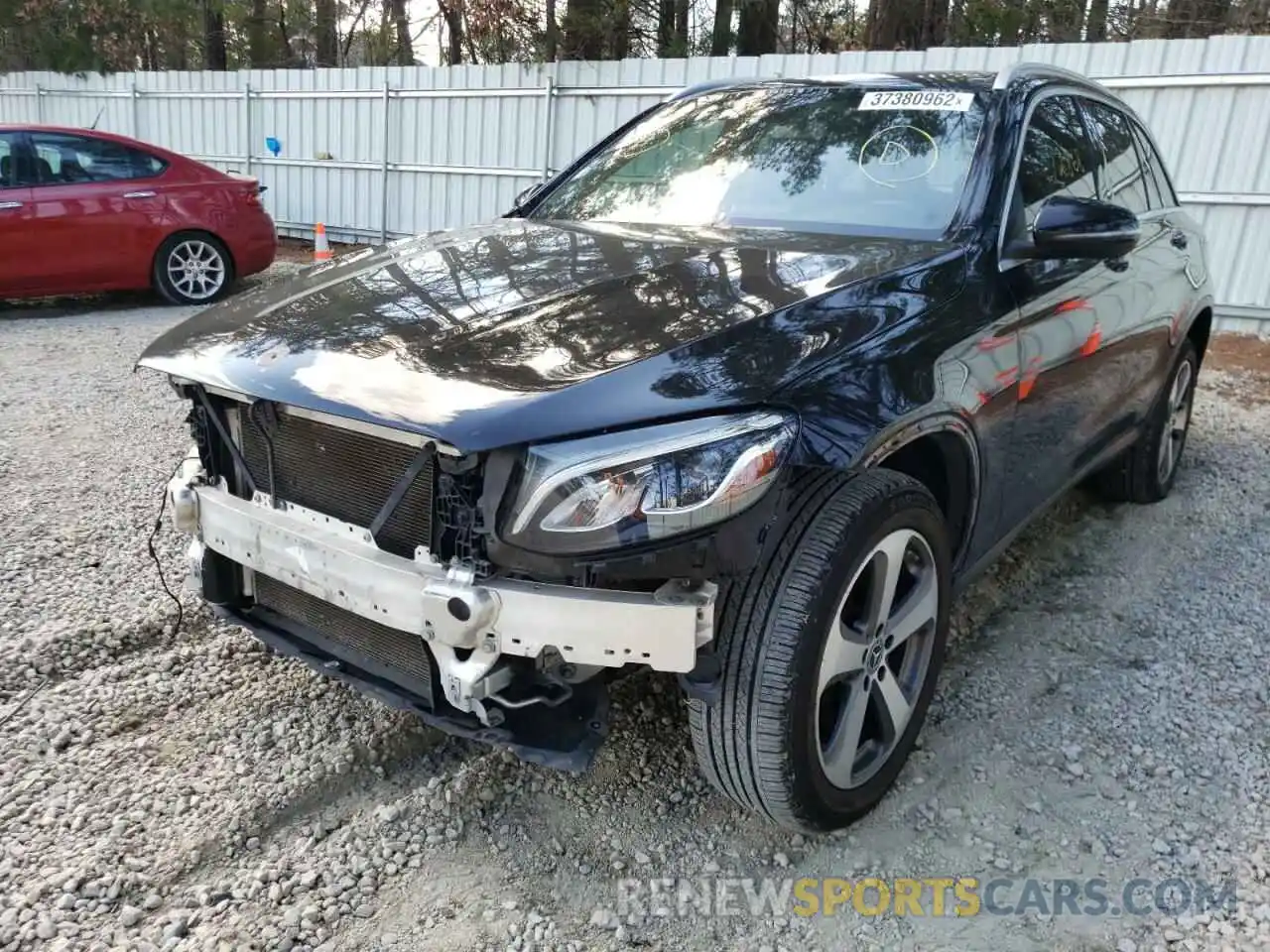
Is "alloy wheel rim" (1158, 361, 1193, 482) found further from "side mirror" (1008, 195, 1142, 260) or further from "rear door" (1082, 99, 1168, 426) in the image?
"side mirror" (1008, 195, 1142, 260)

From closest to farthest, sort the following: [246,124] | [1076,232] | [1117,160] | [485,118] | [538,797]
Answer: [538,797], [1076,232], [1117,160], [485,118], [246,124]

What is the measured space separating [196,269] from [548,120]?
4.15 metres

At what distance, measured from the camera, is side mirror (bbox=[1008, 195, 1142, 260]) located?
2777 millimetres

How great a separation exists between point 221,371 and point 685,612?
1.19 metres

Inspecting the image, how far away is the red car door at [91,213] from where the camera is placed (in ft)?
27.4

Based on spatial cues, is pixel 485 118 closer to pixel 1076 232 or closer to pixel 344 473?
pixel 1076 232

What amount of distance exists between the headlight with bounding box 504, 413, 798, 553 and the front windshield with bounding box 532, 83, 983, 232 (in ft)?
4.48

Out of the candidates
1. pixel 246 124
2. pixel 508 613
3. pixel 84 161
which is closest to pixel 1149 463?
pixel 508 613

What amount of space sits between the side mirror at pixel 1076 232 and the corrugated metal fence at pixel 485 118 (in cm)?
631

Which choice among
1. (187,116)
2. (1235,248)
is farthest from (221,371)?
(187,116)

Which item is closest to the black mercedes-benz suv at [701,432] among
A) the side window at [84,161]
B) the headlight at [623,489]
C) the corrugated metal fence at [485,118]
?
the headlight at [623,489]

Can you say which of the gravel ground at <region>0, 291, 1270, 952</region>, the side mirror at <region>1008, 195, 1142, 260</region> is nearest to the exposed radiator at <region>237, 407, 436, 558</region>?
the gravel ground at <region>0, 291, 1270, 952</region>

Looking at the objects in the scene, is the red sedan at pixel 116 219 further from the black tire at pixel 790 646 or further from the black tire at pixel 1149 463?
the black tire at pixel 790 646

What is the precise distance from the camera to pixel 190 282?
9.32m
